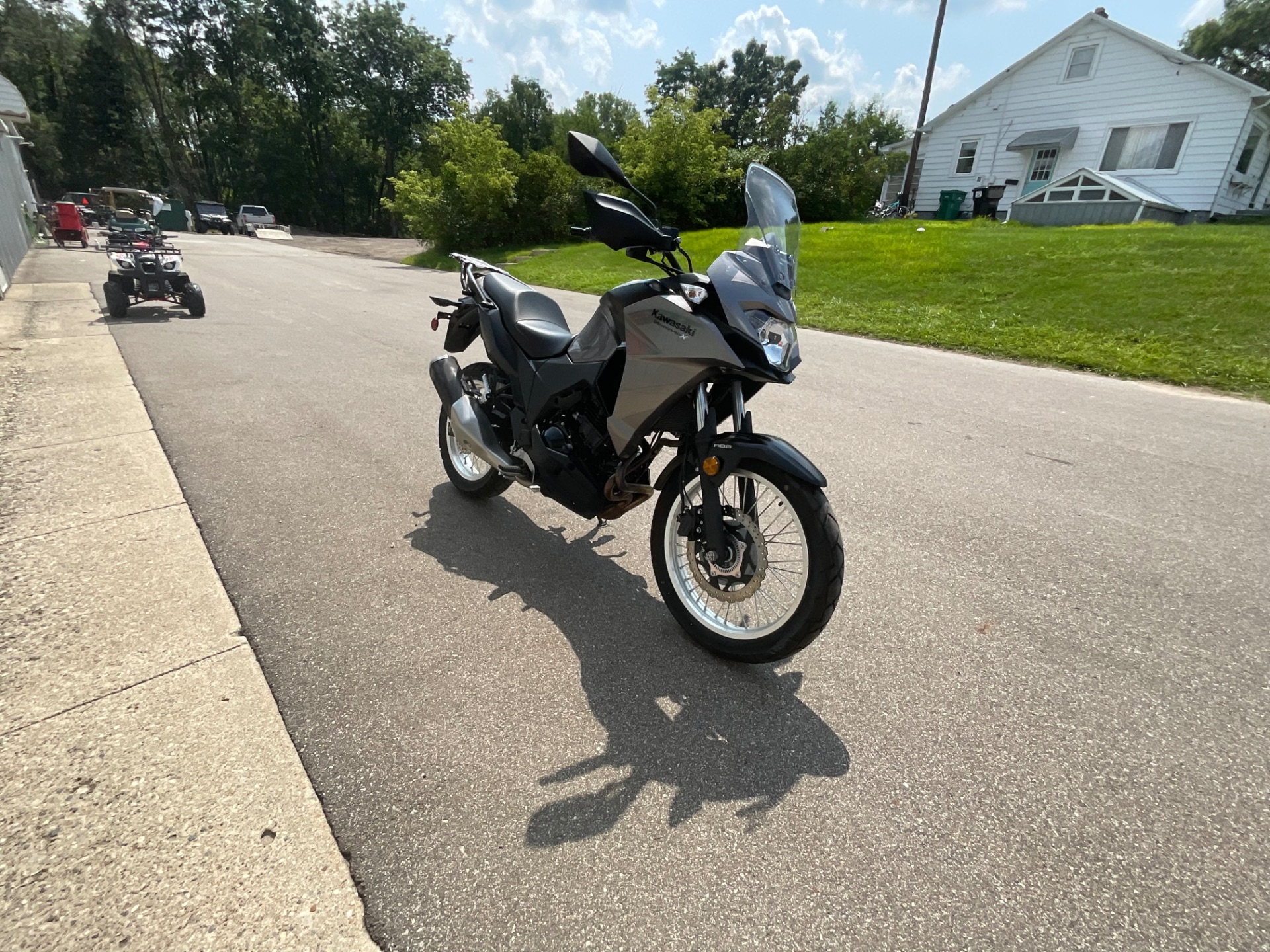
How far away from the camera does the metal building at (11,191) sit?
14242 mm

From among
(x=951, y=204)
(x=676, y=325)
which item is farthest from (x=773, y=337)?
(x=951, y=204)

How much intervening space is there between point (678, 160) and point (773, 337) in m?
25.2

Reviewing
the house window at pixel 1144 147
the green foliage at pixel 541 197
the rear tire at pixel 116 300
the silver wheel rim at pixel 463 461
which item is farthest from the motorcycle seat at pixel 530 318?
the house window at pixel 1144 147

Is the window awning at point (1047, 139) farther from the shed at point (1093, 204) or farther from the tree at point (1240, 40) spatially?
the tree at point (1240, 40)

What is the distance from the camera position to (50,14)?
49.8 meters

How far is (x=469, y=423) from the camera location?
11.0 feet

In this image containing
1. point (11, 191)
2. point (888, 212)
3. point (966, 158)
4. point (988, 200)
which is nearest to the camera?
point (11, 191)

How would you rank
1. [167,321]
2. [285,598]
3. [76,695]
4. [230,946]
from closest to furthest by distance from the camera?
[230,946] < [76,695] < [285,598] < [167,321]

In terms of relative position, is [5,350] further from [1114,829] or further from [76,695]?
[1114,829]

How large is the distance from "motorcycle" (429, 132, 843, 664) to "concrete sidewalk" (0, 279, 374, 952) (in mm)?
1463

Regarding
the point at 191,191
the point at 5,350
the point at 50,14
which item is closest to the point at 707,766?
the point at 5,350

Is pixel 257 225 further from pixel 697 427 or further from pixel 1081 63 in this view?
pixel 697 427

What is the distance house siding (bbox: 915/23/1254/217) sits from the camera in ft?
63.7

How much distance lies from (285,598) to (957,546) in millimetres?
3346
